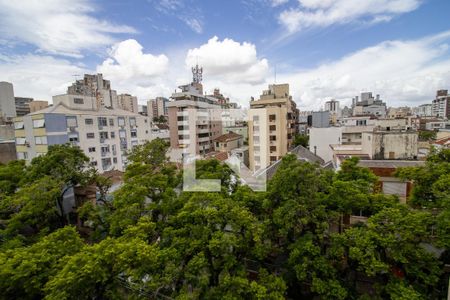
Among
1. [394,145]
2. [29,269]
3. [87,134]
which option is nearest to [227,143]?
[87,134]

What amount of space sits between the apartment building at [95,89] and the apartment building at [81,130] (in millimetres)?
2032

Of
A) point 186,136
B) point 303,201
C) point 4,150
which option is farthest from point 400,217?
point 4,150

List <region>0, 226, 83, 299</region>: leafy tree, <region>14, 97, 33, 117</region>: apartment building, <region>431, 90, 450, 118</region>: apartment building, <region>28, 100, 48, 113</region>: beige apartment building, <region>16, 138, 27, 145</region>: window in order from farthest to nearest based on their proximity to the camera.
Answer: <region>431, 90, 450, 118</region>: apartment building < <region>14, 97, 33, 117</region>: apartment building < <region>28, 100, 48, 113</region>: beige apartment building < <region>16, 138, 27, 145</region>: window < <region>0, 226, 83, 299</region>: leafy tree

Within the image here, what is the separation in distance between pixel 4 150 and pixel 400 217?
35980 millimetres

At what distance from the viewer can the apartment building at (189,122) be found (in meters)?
35.6

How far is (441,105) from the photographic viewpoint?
3354 inches

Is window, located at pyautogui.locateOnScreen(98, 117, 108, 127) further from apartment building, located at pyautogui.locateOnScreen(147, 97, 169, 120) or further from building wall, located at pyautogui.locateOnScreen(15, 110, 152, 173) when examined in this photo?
apartment building, located at pyautogui.locateOnScreen(147, 97, 169, 120)

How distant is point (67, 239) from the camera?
7.19 metres

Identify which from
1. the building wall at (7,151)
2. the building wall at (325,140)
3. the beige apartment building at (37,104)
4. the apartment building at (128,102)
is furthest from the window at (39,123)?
the apartment building at (128,102)

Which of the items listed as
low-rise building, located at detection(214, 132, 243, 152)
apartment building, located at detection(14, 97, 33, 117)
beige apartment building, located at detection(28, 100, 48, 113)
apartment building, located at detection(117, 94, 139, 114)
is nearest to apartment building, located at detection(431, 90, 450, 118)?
low-rise building, located at detection(214, 132, 243, 152)

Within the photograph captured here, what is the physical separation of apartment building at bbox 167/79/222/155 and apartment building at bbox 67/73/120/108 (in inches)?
406

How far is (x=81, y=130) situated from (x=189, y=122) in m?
14.8

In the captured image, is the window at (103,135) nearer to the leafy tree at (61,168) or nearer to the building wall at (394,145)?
the leafy tree at (61,168)

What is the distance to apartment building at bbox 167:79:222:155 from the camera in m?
35.6
